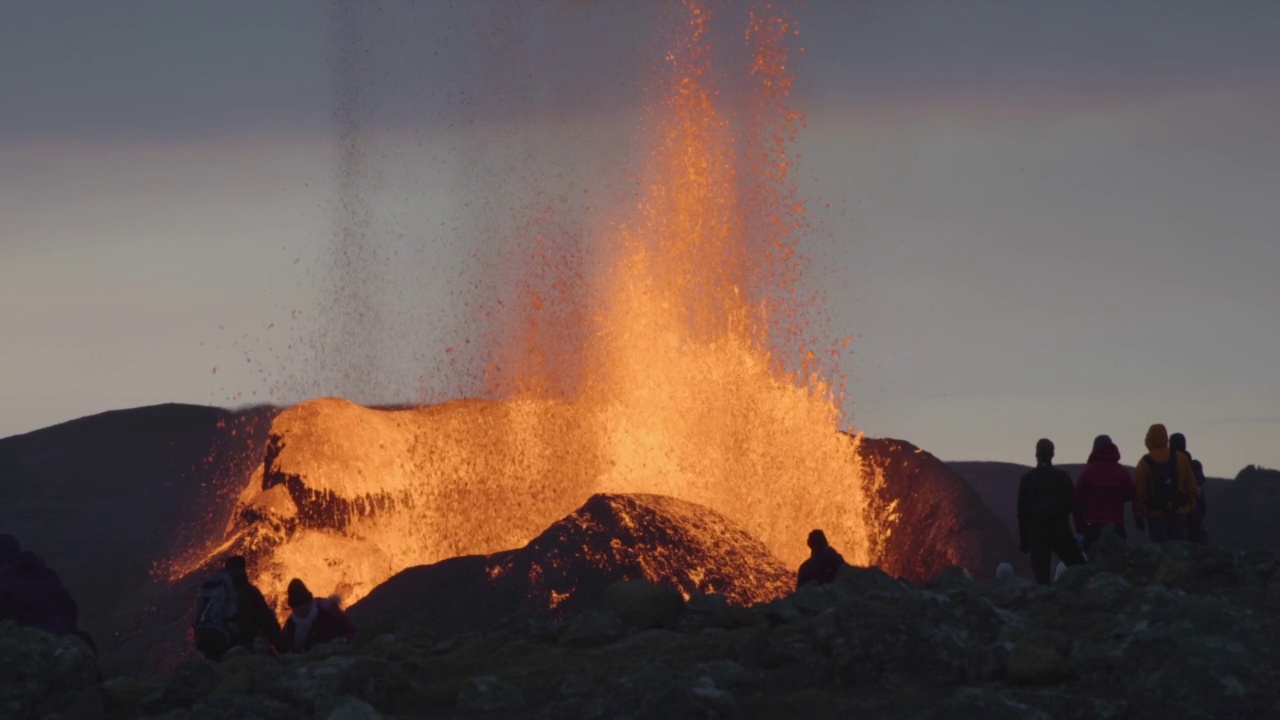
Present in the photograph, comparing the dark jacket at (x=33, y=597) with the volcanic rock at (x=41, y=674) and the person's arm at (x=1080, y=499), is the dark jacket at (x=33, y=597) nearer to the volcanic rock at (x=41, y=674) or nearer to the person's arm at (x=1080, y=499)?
the volcanic rock at (x=41, y=674)

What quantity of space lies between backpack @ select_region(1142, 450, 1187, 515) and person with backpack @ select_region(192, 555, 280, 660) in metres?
8.92

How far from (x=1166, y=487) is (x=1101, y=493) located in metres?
0.84

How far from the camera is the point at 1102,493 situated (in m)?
14.6

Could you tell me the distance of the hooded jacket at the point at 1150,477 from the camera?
14984 millimetres

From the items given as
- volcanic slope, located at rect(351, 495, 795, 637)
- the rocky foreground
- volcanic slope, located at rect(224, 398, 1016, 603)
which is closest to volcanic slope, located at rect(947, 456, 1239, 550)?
volcanic slope, located at rect(224, 398, 1016, 603)

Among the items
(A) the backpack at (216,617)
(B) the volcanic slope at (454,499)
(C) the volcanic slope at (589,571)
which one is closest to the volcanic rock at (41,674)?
(A) the backpack at (216,617)

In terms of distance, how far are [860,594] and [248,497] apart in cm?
2030

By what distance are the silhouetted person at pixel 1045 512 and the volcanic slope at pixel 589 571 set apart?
510cm

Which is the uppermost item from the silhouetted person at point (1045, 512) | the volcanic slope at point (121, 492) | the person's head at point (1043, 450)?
the person's head at point (1043, 450)

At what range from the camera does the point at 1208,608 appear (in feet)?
32.3

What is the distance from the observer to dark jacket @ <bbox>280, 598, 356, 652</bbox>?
1278 centimetres

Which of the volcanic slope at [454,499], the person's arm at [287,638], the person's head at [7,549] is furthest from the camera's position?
the volcanic slope at [454,499]

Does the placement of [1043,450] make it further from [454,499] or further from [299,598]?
[454,499]

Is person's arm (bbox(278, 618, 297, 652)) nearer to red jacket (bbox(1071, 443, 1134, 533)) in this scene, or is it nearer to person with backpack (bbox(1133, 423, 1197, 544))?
red jacket (bbox(1071, 443, 1134, 533))
